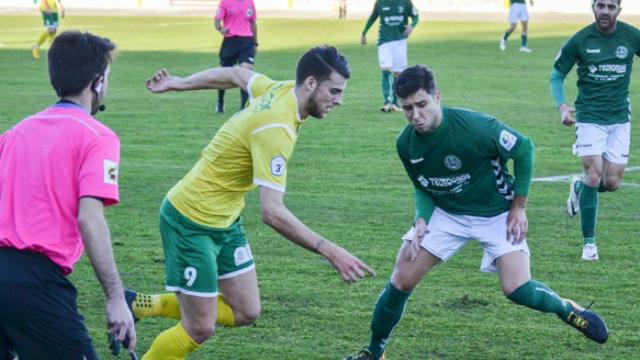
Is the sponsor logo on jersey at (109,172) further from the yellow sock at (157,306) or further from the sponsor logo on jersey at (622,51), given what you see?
the sponsor logo on jersey at (622,51)

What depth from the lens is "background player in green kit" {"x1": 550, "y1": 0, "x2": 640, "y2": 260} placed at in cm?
1070

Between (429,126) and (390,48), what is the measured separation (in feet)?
46.4

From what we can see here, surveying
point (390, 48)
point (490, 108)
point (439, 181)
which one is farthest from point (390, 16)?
point (439, 181)

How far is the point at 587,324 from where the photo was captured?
7.68m

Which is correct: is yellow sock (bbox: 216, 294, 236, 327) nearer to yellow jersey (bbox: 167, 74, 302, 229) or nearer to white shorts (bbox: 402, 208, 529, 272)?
yellow jersey (bbox: 167, 74, 302, 229)

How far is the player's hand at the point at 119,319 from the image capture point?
5047 mm

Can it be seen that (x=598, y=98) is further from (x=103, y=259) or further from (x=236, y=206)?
(x=103, y=259)

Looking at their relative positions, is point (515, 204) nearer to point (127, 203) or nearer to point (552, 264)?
point (552, 264)

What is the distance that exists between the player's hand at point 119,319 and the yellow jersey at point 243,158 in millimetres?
1410

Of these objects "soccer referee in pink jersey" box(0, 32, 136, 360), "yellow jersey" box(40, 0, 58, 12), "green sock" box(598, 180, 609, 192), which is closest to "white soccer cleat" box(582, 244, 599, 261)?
"green sock" box(598, 180, 609, 192)

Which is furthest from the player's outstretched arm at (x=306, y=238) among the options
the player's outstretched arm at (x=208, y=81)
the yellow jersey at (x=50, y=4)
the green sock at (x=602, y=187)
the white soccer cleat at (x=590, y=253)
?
the yellow jersey at (x=50, y=4)

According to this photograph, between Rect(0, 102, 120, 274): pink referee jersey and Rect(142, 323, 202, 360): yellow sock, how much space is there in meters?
1.83

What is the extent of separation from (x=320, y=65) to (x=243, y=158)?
0.69m

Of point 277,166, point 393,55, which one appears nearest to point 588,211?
point 277,166
